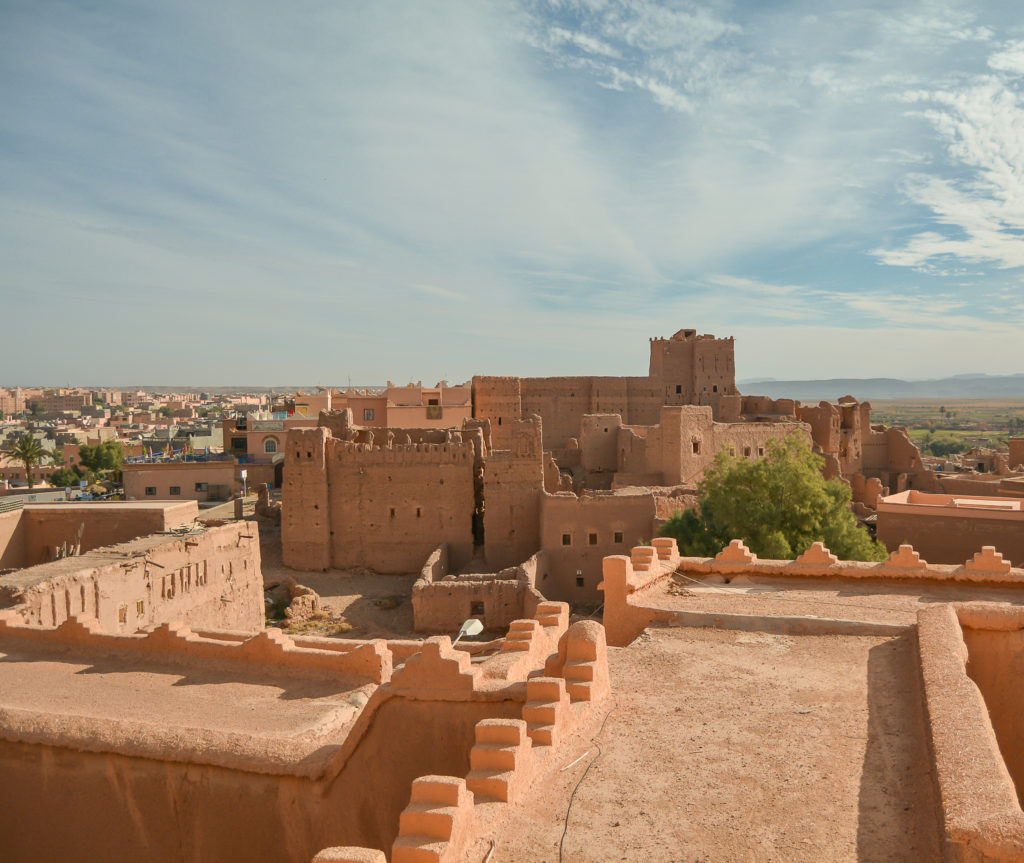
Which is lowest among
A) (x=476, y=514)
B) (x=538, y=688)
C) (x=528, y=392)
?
(x=476, y=514)

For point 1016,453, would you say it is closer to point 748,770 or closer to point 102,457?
point 748,770

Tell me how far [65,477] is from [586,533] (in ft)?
151

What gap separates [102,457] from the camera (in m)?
59.4

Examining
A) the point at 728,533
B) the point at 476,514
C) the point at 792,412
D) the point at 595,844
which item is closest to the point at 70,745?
the point at 595,844

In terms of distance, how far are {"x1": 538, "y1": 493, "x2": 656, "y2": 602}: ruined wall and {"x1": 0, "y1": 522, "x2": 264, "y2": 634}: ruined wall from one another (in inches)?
348

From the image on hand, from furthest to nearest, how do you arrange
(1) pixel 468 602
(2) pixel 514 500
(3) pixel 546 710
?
(2) pixel 514 500 < (1) pixel 468 602 < (3) pixel 546 710

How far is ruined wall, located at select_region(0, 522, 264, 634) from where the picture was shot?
1409cm

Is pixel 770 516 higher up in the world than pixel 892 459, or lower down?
lower down

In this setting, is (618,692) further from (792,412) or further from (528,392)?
(528,392)

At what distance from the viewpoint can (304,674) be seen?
34.0 ft

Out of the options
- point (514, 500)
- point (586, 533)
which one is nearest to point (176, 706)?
point (586, 533)

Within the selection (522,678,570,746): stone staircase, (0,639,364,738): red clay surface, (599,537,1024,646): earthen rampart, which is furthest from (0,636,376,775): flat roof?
(599,537,1024,646): earthen rampart

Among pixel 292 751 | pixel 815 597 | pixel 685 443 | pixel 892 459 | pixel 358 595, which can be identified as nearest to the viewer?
pixel 292 751

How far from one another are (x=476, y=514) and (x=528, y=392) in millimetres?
17895
